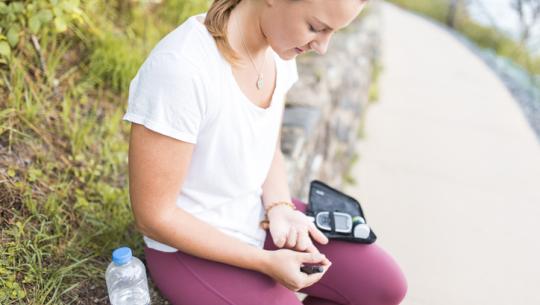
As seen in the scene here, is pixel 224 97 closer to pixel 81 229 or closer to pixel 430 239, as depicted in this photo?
pixel 81 229

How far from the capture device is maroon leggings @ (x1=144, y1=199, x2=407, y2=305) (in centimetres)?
143

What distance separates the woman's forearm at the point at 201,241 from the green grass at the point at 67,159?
0.37 meters

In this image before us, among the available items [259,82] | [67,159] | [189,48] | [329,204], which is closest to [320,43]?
[259,82]

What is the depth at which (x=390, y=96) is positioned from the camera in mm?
4770

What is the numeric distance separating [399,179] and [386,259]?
76.6 inches

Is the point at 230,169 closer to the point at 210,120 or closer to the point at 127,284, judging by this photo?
the point at 210,120

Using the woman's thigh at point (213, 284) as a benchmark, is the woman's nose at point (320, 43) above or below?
above

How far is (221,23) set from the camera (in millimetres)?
1359

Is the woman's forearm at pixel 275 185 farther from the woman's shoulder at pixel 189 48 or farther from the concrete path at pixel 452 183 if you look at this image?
the concrete path at pixel 452 183

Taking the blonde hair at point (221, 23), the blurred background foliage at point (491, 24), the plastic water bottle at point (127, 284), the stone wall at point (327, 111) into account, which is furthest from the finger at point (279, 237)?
the blurred background foliage at point (491, 24)

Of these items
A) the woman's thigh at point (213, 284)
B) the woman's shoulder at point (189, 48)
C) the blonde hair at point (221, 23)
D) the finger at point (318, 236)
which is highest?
the blonde hair at point (221, 23)

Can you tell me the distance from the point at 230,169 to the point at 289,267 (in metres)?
0.32

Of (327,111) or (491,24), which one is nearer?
(327,111)

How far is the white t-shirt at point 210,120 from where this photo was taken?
124cm
